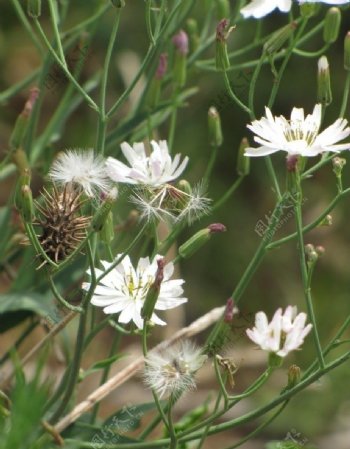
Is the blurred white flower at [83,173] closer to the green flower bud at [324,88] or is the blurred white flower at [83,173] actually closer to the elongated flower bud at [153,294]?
the elongated flower bud at [153,294]

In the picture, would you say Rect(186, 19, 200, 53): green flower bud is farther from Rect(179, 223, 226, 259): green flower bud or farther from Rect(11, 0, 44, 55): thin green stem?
Rect(179, 223, 226, 259): green flower bud

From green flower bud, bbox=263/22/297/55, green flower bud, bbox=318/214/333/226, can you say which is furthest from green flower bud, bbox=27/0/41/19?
green flower bud, bbox=318/214/333/226

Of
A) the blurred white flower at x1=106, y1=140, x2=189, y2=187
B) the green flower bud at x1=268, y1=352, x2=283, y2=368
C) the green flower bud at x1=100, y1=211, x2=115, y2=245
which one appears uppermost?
the blurred white flower at x1=106, y1=140, x2=189, y2=187

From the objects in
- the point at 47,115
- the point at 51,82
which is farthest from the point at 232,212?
the point at 51,82

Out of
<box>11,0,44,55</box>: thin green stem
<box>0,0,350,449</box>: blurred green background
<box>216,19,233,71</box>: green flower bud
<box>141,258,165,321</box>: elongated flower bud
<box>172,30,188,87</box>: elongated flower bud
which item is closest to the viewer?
<box>141,258,165,321</box>: elongated flower bud

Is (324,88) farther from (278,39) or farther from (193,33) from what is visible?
(193,33)

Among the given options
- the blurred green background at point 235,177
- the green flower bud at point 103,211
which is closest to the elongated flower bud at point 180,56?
the green flower bud at point 103,211

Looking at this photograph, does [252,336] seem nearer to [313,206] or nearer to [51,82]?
[51,82]
